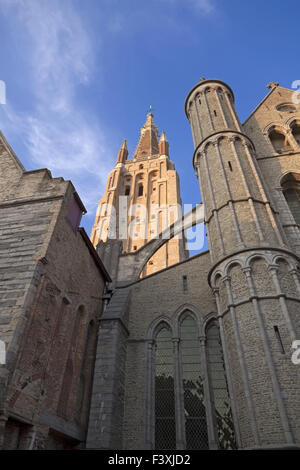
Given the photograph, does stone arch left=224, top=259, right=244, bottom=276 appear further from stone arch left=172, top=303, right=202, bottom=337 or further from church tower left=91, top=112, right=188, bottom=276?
church tower left=91, top=112, right=188, bottom=276

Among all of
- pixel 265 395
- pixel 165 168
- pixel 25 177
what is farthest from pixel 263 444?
pixel 165 168

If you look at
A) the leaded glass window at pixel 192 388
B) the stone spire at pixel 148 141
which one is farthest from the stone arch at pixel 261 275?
the stone spire at pixel 148 141

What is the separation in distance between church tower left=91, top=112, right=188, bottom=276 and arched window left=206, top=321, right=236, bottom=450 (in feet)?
50.3

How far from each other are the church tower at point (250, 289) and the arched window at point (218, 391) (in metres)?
1.24

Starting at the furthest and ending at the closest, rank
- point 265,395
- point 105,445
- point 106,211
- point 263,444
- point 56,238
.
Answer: point 106,211 → point 56,238 → point 105,445 → point 265,395 → point 263,444

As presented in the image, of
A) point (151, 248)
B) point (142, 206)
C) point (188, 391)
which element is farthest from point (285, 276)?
point (142, 206)

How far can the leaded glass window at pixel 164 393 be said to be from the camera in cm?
888

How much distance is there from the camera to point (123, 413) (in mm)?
9453

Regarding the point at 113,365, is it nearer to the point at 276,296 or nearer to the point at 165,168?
the point at 276,296

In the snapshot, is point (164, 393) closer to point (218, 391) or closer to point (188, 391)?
point (188, 391)

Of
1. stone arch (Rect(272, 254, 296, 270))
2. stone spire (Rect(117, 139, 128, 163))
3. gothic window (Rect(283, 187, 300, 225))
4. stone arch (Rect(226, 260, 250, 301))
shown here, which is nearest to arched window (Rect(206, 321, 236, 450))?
stone arch (Rect(226, 260, 250, 301))

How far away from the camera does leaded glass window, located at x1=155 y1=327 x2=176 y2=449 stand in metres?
8.88

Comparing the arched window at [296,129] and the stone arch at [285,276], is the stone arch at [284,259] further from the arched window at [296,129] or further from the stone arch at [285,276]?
the arched window at [296,129]

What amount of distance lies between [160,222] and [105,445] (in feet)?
79.0
